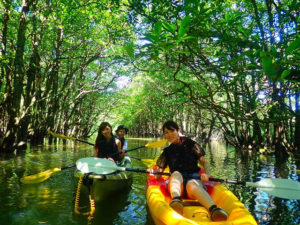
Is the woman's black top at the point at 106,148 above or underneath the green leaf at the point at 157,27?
underneath

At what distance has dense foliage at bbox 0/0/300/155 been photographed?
10.6ft

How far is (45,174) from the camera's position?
17.0ft

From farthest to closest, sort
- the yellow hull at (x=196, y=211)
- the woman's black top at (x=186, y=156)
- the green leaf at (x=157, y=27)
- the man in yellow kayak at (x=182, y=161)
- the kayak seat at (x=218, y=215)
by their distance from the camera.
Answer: the woman's black top at (x=186, y=156) < the man in yellow kayak at (x=182, y=161) < the kayak seat at (x=218, y=215) < the yellow hull at (x=196, y=211) < the green leaf at (x=157, y=27)

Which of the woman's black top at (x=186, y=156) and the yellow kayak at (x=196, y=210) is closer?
the yellow kayak at (x=196, y=210)

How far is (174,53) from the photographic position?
4184 mm

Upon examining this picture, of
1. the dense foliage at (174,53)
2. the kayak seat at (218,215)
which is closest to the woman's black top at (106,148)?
the dense foliage at (174,53)

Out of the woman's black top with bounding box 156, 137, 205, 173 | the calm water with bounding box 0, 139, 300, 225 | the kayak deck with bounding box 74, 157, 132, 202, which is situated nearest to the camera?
the woman's black top with bounding box 156, 137, 205, 173

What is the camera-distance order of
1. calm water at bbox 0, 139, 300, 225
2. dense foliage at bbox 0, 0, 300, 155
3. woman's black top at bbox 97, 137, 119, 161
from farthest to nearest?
Result: 1. woman's black top at bbox 97, 137, 119, 161
2. calm water at bbox 0, 139, 300, 225
3. dense foliage at bbox 0, 0, 300, 155

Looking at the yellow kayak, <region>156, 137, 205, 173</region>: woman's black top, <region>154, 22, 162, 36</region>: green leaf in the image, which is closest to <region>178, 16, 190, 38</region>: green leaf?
<region>154, 22, 162, 36</region>: green leaf

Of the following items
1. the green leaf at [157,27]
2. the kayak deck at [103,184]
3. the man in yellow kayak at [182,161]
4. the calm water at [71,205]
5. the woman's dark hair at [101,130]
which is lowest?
the calm water at [71,205]

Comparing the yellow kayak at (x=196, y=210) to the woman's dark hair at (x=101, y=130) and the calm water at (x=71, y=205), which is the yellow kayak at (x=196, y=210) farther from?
the woman's dark hair at (x=101, y=130)

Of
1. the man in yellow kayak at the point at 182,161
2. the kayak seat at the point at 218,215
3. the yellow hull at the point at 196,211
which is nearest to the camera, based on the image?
the yellow hull at the point at 196,211

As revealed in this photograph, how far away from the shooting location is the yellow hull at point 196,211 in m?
2.86

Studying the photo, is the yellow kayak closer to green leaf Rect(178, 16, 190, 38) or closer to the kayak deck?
the kayak deck
